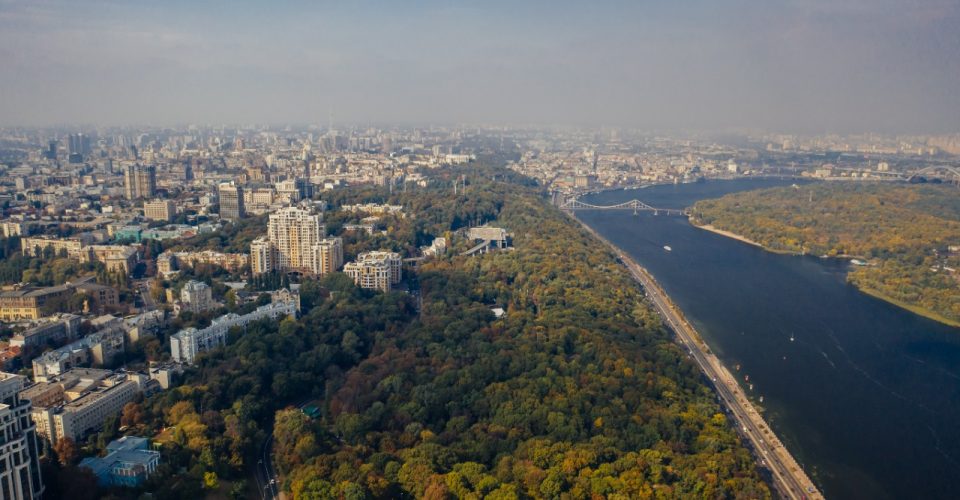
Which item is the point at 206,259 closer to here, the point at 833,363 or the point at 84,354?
the point at 84,354

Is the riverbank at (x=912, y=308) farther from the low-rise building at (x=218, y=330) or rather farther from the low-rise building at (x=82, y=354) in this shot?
the low-rise building at (x=82, y=354)

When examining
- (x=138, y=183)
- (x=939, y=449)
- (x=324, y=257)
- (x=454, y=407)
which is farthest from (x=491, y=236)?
(x=138, y=183)

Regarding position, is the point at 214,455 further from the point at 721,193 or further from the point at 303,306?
the point at 721,193

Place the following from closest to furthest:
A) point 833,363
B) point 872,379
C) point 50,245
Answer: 1. point 872,379
2. point 833,363
3. point 50,245

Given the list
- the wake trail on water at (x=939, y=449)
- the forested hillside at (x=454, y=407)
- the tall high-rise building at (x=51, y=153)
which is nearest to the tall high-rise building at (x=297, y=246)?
the forested hillside at (x=454, y=407)

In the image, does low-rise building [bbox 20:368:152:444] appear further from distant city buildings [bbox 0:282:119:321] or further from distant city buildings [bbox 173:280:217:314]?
distant city buildings [bbox 0:282:119:321]
